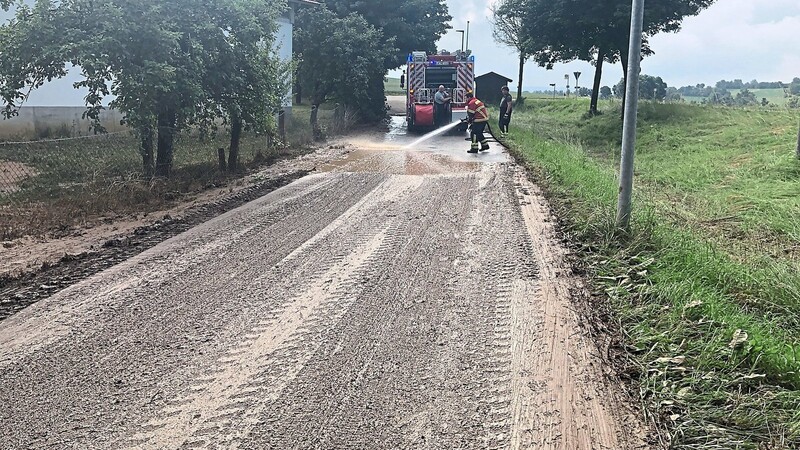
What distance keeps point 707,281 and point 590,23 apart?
65.3 feet

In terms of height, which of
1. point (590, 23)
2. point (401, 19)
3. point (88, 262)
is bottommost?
point (88, 262)

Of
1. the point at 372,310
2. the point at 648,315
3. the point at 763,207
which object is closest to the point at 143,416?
the point at 372,310

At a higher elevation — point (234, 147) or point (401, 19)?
point (401, 19)

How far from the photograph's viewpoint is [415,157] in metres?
15.9

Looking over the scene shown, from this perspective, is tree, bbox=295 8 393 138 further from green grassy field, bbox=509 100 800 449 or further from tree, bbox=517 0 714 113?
green grassy field, bbox=509 100 800 449

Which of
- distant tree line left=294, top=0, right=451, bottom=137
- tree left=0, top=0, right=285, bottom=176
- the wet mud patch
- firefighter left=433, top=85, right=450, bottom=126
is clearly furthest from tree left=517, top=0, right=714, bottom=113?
the wet mud patch

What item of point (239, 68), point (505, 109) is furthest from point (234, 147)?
point (505, 109)

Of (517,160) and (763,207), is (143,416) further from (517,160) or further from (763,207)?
(517,160)

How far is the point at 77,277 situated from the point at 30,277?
1.46 ft

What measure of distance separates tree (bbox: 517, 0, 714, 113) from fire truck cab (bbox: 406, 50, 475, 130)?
2878 mm

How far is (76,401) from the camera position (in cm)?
394

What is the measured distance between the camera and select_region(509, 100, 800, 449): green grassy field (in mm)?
3791

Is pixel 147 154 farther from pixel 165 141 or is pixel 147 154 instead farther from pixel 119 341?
pixel 119 341

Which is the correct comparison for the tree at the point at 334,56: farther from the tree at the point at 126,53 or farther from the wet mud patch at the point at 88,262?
the wet mud patch at the point at 88,262
